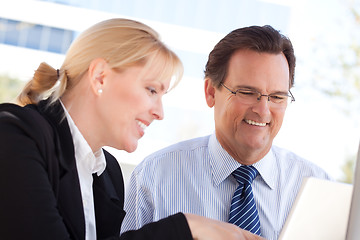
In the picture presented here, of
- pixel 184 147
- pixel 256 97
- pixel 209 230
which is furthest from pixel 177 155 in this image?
pixel 209 230

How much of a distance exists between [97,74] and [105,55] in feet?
0.21

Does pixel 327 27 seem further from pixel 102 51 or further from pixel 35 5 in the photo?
pixel 102 51

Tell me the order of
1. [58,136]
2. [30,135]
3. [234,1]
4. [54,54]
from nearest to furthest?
1. [30,135]
2. [58,136]
3. [54,54]
4. [234,1]

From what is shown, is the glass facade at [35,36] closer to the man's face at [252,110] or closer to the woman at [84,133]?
the man's face at [252,110]

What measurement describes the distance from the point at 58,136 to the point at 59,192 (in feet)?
0.53

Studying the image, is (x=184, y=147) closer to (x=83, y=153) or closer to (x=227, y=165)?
(x=227, y=165)

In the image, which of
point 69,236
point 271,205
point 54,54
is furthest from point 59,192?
point 54,54

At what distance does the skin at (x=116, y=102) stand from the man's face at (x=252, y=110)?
50 centimetres

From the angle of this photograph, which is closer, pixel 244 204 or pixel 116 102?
pixel 116 102

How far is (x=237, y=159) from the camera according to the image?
207 centimetres

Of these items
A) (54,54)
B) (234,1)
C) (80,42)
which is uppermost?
(80,42)

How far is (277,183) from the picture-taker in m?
2.11

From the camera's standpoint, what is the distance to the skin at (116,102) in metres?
1.59

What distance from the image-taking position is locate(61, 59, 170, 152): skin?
5.21 ft
